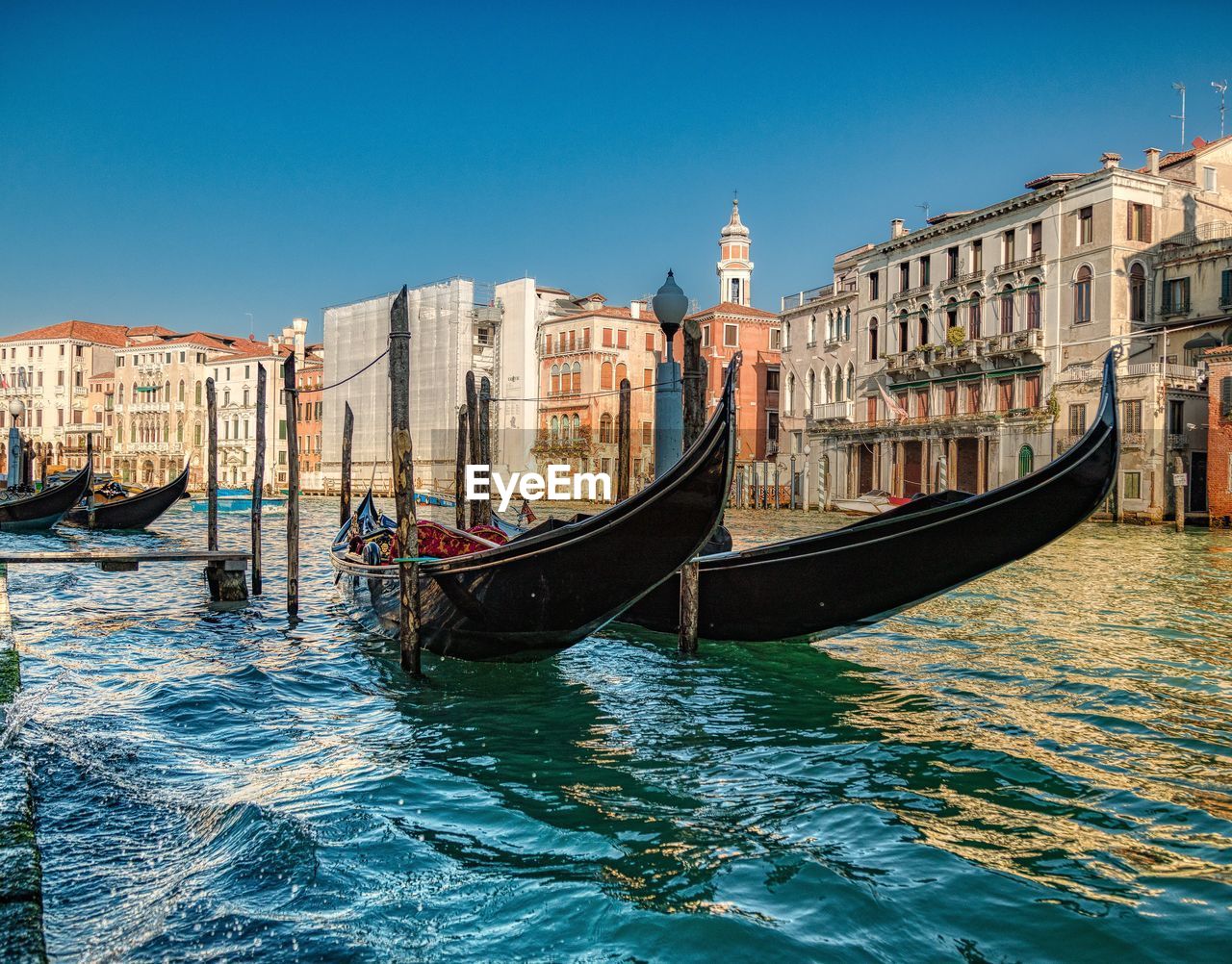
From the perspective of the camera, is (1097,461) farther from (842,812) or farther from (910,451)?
(910,451)

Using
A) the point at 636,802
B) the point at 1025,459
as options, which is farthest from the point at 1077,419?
the point at 636,802

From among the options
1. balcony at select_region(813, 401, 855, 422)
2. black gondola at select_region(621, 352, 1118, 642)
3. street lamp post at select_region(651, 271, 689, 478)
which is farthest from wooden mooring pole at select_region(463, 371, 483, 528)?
balcony at select_region(813, 401, 855, 422)

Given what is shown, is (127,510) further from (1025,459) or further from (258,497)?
(1025,459)

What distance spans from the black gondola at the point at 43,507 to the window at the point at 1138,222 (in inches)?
833

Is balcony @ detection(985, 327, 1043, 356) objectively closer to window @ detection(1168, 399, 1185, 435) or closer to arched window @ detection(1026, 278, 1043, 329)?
arched window @ detection(1026, 278, 1043, 329)

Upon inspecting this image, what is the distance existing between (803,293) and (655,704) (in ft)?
90.8

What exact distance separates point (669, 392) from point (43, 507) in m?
13.9

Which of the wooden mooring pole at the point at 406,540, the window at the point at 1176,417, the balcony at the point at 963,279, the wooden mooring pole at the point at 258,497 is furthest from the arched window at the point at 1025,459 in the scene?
the wooden mooring pole at the point at 406,540

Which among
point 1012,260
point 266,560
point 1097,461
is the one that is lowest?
point 266,560

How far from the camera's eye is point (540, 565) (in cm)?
529

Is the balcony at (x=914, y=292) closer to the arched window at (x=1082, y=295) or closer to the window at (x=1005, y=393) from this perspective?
the window at (x=1005, y=393)

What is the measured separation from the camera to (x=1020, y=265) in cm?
2375

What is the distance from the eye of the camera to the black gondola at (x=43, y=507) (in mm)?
17156

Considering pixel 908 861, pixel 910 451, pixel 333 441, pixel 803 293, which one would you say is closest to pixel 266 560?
pixel 908 861
